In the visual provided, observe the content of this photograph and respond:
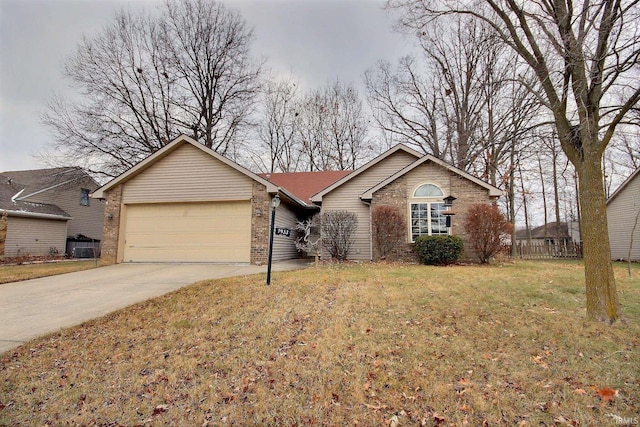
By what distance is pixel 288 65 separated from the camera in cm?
2405

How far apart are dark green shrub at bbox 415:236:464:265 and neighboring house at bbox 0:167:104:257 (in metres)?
19.0

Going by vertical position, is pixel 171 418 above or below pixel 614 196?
below

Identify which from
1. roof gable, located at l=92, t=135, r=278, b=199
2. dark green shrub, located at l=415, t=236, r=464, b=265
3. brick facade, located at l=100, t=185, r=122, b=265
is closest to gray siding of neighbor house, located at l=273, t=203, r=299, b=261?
roof gable, located at l=92, t=135, r=278, b=199

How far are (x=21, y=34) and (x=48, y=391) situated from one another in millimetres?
12435

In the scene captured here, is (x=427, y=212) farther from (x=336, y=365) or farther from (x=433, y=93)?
(x=433, y=93)

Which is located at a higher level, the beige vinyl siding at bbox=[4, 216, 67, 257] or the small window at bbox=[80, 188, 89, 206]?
the small window at bbox=[80, 188, 89, 206]

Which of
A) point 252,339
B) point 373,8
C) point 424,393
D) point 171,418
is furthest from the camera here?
point 373,8

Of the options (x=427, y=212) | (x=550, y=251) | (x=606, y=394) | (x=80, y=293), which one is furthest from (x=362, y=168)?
(x=550, y=251)

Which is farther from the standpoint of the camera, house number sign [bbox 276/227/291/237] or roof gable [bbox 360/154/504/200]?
house number sign [bbox 276/227/291/237]

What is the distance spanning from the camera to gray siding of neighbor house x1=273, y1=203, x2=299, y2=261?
12.6 metres

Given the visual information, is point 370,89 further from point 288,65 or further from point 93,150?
point 93,150

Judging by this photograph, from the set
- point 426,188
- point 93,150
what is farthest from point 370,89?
point 93,150

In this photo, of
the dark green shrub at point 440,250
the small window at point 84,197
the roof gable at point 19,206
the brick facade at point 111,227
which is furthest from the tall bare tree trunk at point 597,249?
the small window at point 84,197

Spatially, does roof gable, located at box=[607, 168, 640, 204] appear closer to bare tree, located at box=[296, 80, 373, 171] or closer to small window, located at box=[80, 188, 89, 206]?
bare tree, located at box=[296, 80, 373, 171]
